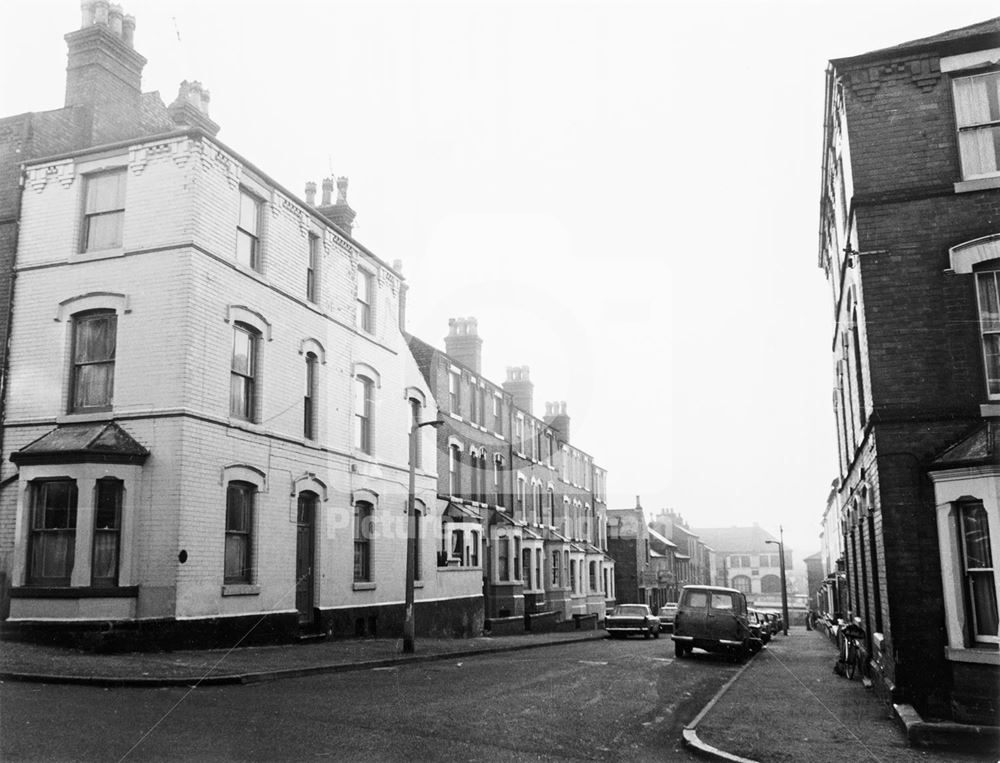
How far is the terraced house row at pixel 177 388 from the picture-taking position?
17.3m

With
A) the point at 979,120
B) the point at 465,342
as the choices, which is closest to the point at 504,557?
the point at 465,342

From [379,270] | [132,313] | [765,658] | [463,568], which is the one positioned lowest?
[765,658]

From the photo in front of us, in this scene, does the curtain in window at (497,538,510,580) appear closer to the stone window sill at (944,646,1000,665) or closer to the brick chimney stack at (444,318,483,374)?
the brick chimney stack at (444,318,483,374)

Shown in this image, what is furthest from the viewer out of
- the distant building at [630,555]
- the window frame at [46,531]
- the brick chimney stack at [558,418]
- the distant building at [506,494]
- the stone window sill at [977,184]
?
the distant building at [630,555]

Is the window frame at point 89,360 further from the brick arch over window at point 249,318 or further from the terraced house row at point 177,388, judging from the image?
the brick arch over window at point 249,318

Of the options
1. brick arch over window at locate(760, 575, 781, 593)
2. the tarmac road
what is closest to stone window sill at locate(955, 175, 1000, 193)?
the tarmac road

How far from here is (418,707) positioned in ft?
36.9

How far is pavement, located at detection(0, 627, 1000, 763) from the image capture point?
9461 millimetres

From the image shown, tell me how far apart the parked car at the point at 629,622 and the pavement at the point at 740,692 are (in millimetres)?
14273

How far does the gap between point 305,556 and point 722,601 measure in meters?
11.3

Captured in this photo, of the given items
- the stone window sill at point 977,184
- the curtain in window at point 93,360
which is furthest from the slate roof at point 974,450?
the curtain in window at point 93,360

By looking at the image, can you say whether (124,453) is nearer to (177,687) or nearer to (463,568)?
(177,687)

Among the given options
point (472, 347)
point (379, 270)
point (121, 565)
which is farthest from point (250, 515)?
point (472, 347)

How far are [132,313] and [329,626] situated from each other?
9.43 meters
